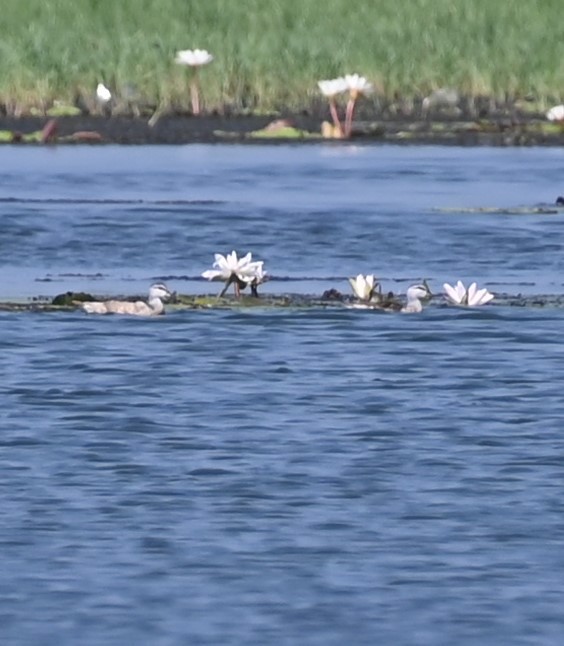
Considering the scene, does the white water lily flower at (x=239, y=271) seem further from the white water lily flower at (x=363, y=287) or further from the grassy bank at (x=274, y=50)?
the grassy bank at (x=274, y=50)

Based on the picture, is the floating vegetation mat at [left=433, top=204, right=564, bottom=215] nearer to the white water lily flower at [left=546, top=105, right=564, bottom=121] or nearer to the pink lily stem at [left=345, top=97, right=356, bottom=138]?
the pink lily stem at [left=345, top=97, right=356, bottom=138]

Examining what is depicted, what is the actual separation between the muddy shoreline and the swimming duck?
1031cm

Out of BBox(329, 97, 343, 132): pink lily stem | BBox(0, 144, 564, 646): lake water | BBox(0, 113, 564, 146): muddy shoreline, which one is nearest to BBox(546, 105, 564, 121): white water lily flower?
BBox(0, 113, 564, 146): muddy shoreline

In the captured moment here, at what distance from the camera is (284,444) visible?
353 inches

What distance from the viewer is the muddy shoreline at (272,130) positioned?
22.5 m

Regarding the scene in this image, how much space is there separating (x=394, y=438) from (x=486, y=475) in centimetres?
70

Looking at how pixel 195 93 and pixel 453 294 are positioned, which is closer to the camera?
pixel 453 294

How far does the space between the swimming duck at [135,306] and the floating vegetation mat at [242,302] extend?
0.07m

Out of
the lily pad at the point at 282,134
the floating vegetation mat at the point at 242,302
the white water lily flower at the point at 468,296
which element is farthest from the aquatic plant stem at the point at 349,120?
the white water lily flower at the point at 468,296

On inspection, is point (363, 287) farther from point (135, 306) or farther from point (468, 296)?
point (135, 306)

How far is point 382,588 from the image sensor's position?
700cm

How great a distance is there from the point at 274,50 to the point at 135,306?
44.5ft

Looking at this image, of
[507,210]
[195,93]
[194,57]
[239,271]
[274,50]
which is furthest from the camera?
[274,50]

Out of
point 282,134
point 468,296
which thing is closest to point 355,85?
point 282,134
